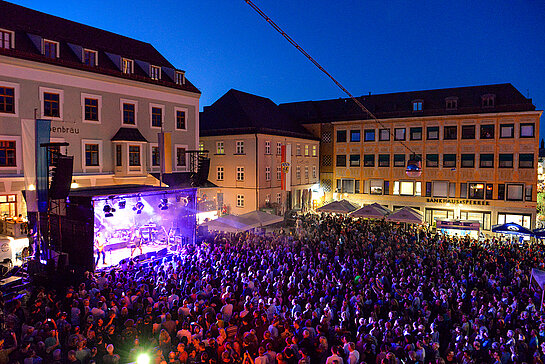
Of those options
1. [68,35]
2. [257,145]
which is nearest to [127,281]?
[68,35]

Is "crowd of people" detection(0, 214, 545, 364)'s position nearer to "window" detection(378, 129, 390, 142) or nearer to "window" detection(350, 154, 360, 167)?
"window" detection(378, 129, 390, 142)

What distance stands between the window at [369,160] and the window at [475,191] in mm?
8810

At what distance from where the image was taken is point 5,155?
20047mm

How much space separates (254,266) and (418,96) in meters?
30.4

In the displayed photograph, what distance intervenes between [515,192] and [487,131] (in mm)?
5629

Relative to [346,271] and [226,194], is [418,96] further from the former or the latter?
[346,271]

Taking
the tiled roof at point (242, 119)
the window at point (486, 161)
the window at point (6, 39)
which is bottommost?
the window at point (486, 161)

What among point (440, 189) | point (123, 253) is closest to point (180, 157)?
point (123, 253)

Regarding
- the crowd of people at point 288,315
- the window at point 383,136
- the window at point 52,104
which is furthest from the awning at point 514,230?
the window at point 52,104

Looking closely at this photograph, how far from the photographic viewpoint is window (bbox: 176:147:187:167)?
28.6m

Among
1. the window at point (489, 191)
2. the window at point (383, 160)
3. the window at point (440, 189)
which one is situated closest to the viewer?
the window at point (489, 191)

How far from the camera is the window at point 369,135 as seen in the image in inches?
1497

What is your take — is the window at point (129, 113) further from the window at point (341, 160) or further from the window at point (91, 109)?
the window at point (341, 160)

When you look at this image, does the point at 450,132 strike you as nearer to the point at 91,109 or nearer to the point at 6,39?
the point at 91,109
